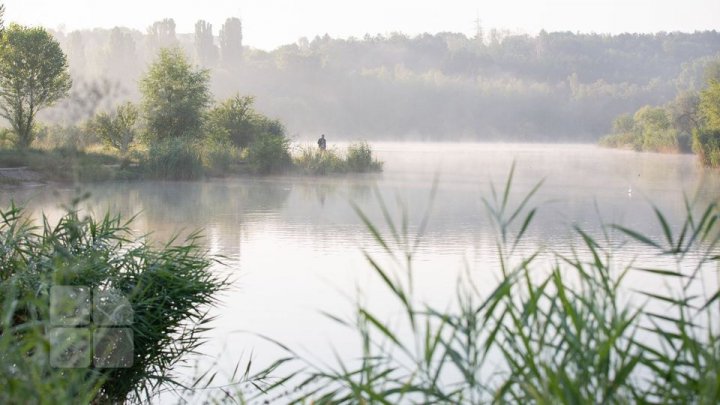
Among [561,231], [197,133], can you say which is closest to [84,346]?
[561,231]

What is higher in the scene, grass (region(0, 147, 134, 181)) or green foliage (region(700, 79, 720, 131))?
green foliage (region(700, 79, 720, 131))

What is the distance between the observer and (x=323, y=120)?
72000 mm

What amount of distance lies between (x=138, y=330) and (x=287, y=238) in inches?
264

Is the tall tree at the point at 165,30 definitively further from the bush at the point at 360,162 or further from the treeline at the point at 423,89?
the bush at the point at 360,162

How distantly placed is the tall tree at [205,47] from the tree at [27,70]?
59791 millimetres

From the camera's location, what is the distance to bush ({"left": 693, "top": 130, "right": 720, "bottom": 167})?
25.8 m

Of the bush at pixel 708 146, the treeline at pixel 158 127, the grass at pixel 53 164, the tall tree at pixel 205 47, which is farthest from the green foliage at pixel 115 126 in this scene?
the tall tree at pixel 205 47

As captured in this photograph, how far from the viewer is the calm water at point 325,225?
19.9ft

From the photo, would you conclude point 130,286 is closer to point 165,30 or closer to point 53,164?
point 53,164

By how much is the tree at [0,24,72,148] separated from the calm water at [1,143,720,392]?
4932mm

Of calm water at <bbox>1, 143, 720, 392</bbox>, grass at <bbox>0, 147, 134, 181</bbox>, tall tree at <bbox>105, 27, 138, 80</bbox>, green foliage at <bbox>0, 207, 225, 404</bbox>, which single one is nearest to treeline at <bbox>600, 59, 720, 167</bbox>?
calm water at <bbox>1, 143, 720, 392</bbox>

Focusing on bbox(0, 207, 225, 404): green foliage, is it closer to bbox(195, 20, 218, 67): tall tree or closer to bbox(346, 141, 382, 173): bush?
bbox(346, 141, 382, 173): bush

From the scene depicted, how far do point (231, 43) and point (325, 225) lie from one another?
73675 mm

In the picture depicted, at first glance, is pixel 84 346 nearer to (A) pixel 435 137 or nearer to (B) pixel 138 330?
(B) pixel 138 330
